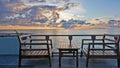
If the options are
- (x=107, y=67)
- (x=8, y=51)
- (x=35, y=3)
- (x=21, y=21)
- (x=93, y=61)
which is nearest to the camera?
(x=107, y=67)

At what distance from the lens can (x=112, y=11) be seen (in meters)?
11.1

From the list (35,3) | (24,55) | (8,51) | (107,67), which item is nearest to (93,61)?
(107,67)

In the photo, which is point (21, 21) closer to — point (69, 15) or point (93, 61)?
point (69, 15)

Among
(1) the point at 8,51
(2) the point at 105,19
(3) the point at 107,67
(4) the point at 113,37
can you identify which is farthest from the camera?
(2) the point at 105,19

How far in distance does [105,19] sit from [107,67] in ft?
20.1

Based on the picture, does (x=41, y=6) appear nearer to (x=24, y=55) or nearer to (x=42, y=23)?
(x=42, y=23)

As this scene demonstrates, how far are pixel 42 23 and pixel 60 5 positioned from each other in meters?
1.53

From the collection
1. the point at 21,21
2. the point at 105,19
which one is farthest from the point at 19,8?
the point at 105,19

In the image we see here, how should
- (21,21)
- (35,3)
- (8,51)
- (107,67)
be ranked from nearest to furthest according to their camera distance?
1. (107,67)
2. (8,51)
3. (21,21)
4. (35,3)

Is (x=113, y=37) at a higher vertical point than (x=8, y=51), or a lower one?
higher

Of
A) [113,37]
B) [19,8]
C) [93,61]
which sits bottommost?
[93,61]

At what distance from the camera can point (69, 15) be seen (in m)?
9.84

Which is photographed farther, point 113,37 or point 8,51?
point 8,51

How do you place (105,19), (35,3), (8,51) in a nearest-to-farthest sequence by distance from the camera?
1. (8,51)
2. (35,3)
3. (105,19)
